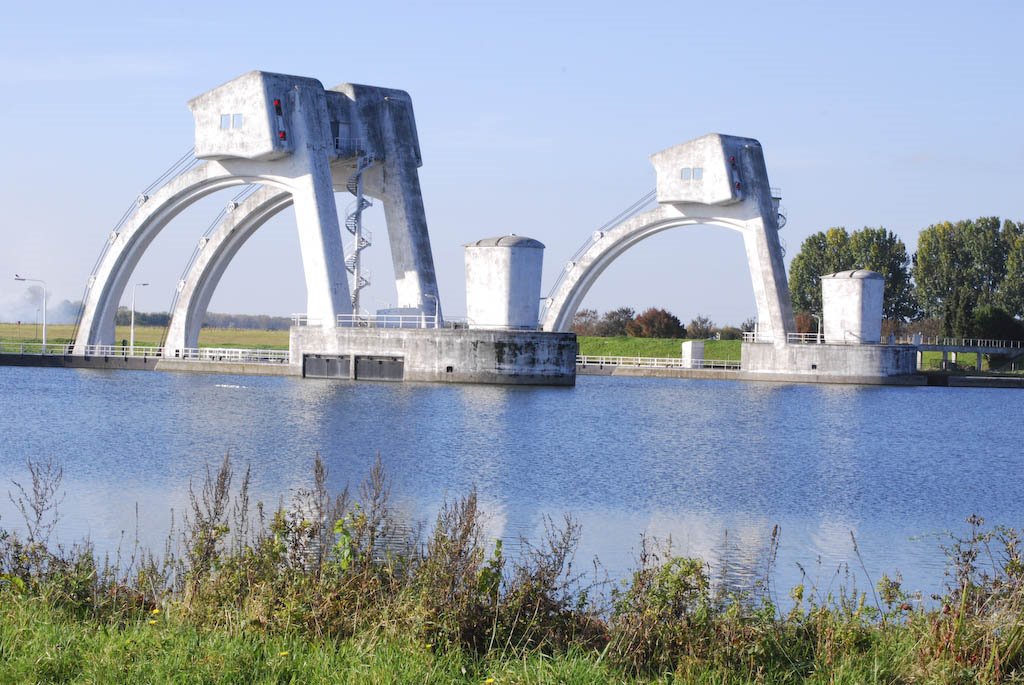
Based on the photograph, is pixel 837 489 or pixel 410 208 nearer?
pixel 837 489

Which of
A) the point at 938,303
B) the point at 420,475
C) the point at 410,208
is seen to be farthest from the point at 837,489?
the point at 938,303

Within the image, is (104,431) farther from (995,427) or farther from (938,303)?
(938,303)

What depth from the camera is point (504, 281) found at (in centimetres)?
4678

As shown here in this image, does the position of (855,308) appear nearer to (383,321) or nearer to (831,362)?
(831,362)

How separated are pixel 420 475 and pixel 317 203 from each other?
2641 cm

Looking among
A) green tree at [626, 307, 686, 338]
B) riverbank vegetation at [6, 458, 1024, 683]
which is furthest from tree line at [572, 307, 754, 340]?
riverbank vegetation at [6, 458, 1024, 683]

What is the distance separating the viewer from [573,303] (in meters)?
61.7

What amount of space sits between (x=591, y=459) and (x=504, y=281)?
22.9 metres

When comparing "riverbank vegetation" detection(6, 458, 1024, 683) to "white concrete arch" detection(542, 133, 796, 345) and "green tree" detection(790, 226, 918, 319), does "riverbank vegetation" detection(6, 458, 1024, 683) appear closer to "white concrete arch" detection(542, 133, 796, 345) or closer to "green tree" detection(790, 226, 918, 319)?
"white concrete arch" detection(542, 133, 796, 345)

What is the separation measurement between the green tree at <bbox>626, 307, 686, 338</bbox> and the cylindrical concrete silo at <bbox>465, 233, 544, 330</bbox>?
35.8 metres

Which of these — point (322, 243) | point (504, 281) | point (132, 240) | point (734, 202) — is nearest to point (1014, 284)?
point (734, 202)

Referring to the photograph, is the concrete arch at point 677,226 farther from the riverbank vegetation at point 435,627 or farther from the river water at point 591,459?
the riverbank vegetation at point 435,627

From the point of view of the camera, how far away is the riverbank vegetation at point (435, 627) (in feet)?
23.6

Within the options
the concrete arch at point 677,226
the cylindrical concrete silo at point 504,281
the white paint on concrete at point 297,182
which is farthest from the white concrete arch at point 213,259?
the concrete arch at point 677,226
